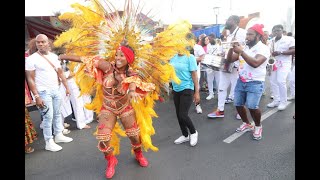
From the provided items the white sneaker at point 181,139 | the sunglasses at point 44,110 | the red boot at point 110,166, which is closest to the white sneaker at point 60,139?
the sunglasses at point 44,110

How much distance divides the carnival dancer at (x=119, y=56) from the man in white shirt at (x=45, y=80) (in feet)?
2.84

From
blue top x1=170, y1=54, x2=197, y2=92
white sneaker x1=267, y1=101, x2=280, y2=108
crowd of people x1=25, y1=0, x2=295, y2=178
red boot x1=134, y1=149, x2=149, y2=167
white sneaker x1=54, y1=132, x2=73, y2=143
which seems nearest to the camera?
crowd of people x1=25, y1=0, x2=295, y2=178

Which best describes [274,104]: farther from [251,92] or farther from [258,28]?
[258,28]

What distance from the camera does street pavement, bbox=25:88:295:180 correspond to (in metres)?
3.31

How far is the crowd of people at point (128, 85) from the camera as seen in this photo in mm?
3111

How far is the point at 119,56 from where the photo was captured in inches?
118

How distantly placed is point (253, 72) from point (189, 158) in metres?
1.65

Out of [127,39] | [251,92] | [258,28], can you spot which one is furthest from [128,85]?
[258,28]

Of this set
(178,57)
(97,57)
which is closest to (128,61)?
(97,57)

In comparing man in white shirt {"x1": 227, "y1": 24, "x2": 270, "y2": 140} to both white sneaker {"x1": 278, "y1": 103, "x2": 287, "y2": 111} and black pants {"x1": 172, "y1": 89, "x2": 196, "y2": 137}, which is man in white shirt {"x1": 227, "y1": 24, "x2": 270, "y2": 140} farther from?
white sneaker {"x1": 278, "y1": 103, "x2": 287, "y2": 111}

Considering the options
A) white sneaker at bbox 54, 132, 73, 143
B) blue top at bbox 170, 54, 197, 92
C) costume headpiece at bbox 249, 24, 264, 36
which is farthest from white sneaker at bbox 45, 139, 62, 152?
costume headpiece at bbox 249, 24, 264, 36

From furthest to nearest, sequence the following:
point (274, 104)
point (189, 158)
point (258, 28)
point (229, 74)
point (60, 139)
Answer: point (274, 104), point (229, 74), point (60, 139), point (258, 28), point (189, 158)
